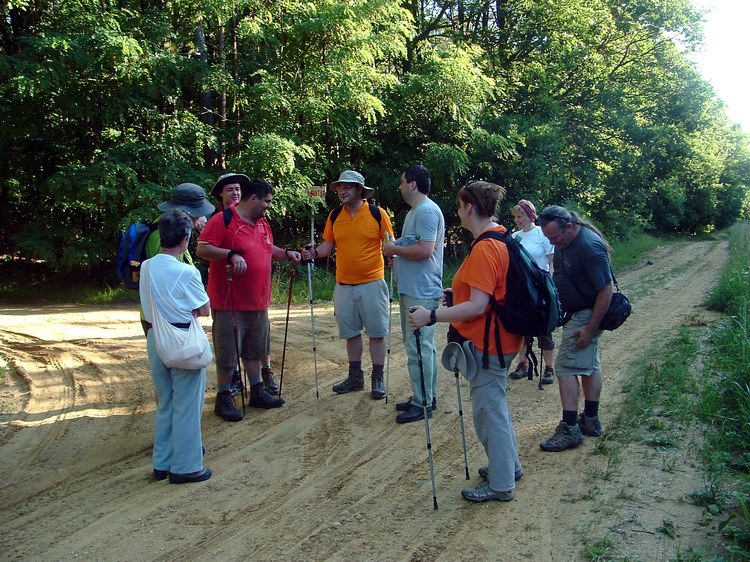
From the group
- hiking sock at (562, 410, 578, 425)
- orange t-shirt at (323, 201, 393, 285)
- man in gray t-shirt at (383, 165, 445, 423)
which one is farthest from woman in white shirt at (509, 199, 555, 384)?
hiking sock at (562, 410, 578, 425)

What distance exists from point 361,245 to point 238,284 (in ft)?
3.92

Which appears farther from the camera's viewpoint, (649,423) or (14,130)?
(14,130)

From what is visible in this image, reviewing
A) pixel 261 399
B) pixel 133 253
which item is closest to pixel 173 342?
pixel 133 253

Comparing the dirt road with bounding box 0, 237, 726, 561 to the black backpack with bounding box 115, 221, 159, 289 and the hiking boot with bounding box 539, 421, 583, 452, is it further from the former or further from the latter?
the black backpack with bounding box 115, 221, 159, 289

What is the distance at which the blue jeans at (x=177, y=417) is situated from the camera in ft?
15.1

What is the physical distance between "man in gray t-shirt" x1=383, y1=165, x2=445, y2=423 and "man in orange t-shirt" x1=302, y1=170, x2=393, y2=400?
0.49m

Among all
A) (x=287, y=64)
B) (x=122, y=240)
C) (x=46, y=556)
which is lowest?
(x=46, y=556)

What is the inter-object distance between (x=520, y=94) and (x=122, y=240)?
16.3 meters

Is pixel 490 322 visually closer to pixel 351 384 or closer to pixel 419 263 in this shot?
pixel 419 263

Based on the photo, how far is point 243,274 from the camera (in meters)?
5.85

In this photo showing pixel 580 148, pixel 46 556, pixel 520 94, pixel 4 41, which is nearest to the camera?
pixel 46 556

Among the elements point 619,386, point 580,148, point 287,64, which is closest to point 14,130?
point 287,64

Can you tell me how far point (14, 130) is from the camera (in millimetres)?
12086

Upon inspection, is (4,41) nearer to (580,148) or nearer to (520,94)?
(520,94)
